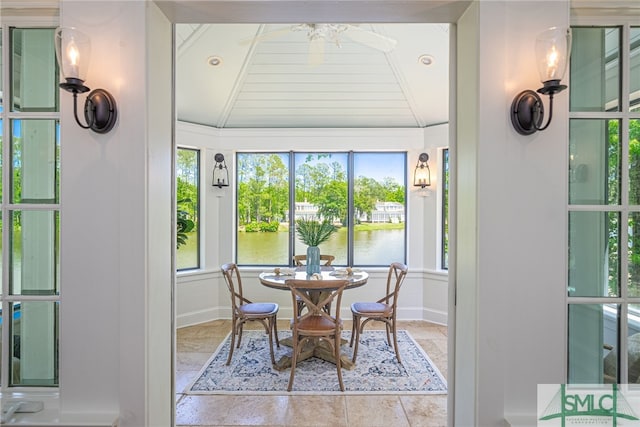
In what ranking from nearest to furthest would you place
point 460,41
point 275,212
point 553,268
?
point 553,268
point 460,41
point 275,212

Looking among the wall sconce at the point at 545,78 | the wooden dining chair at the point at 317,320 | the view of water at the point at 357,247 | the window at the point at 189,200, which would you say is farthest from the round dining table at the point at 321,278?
the wall sconce at the point at 545,78

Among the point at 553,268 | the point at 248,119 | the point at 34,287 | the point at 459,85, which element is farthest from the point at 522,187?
the point at 248,119

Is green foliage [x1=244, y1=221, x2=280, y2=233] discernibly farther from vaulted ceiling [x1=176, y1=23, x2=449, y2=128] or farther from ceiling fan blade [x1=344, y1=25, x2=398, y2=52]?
ceiling fan blade [x1=344, y1=25, x2=398, y2=52]

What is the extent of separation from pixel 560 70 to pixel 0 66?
7.50 feet

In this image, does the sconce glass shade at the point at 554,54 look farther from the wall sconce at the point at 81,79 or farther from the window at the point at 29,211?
the window at the point at 29,211

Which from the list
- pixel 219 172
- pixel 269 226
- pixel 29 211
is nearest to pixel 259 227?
pixel 269 226

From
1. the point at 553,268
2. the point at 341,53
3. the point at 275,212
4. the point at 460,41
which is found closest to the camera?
the point at 553,268

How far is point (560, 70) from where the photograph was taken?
1072mm

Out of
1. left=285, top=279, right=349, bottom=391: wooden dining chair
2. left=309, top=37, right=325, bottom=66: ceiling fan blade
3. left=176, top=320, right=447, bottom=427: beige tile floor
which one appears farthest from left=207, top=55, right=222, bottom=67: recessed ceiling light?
left=176, top=320, right=447, bottom=427: beige tile floor

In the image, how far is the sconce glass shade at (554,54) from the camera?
1.07 metres

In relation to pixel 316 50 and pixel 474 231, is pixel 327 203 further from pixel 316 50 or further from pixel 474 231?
pixel 474 231

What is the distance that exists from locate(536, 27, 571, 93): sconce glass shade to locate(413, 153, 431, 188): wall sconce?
10.5 feet

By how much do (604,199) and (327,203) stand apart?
339cm

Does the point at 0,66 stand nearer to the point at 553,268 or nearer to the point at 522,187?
the point at 522,187
